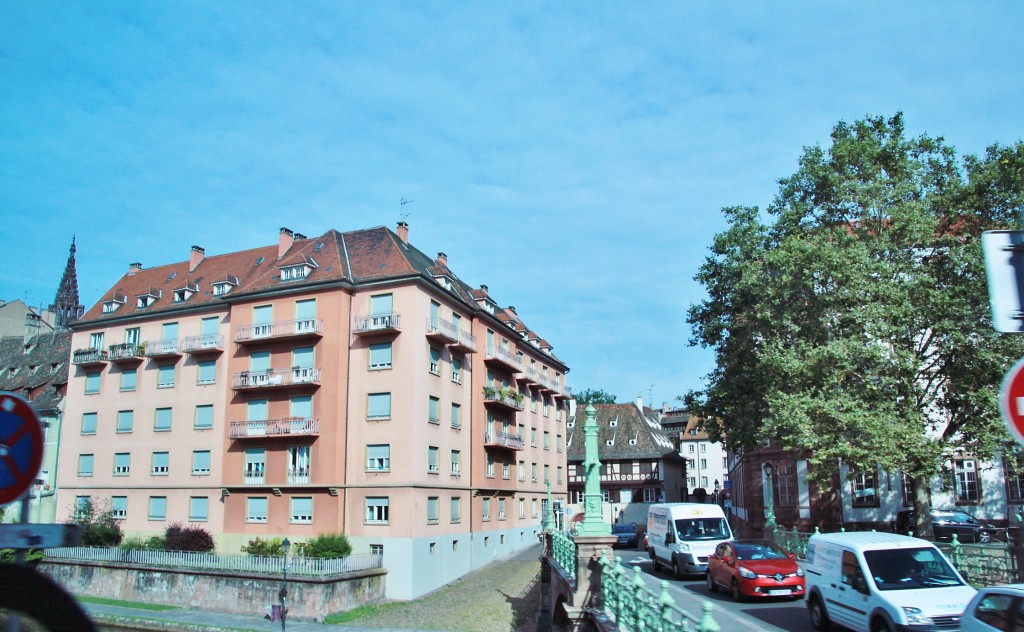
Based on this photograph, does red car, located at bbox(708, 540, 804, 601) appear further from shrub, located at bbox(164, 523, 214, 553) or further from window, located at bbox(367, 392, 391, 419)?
shrub, located at bbox(164, 523, 214, 553)

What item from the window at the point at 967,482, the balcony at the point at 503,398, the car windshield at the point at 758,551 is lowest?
the car windshield at the point at 758,551

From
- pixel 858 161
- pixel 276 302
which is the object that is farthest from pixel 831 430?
pixel 276 302

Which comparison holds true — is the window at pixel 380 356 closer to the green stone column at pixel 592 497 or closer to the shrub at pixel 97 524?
the shrub at pixel 97 524

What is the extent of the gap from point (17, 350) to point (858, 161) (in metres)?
64.5

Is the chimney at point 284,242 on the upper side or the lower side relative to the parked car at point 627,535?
upper

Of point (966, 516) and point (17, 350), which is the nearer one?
point (966, 516)

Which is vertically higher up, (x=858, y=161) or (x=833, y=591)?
(x=858, y=161)

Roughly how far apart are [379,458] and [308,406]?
4.90 metres

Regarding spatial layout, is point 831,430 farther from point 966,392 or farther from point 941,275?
point 941,275

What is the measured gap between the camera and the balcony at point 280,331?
1570 inches

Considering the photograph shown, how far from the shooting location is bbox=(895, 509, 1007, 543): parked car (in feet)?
96.2

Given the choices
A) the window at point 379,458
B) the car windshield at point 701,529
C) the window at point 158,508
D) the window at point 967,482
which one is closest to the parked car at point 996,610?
the car windshield at point 701,529

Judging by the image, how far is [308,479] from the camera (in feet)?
127

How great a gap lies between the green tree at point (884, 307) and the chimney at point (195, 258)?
36.8 metres
